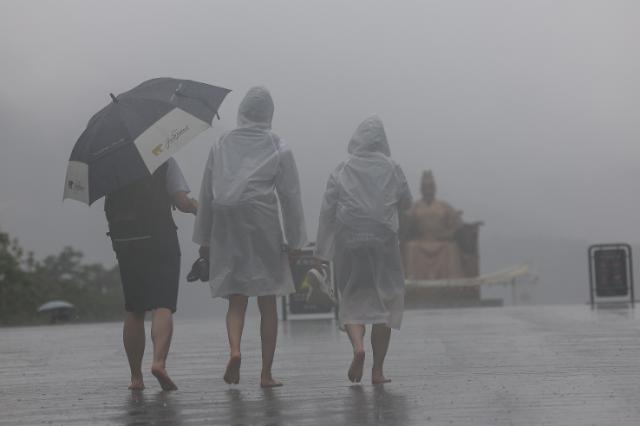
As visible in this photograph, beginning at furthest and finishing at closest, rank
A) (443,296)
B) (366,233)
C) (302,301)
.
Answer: (443,296)
(302,301)
(366,233)

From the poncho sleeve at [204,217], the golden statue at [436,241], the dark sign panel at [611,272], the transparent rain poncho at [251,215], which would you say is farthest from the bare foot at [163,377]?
the golden statue at [436,241]

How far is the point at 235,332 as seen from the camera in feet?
27.1

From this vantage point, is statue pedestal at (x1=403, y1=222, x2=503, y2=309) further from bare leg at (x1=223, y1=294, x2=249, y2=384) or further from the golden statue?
bare leg at (x1=223, y1=294, x2=249, y2=384)

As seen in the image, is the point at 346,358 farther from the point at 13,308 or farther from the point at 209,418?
the point at 13,308

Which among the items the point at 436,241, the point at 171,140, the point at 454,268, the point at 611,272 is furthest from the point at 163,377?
the point at 436,241

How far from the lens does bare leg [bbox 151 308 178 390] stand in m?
7.98

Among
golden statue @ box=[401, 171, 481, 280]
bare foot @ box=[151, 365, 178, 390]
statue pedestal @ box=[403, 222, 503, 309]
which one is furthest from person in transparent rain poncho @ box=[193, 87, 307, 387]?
golden statue @ box=[401, 171, 481, 280]

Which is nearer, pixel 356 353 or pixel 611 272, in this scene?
pixel 356 353

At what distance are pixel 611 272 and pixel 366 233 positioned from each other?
16663mm

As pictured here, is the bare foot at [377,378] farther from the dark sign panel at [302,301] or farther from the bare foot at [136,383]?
the dark sign panel at [302,301]

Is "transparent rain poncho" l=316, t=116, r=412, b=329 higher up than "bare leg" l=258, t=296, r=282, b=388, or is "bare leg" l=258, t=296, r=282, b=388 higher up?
"transparent rain poncho" l=316, t=116, r=412, b=329

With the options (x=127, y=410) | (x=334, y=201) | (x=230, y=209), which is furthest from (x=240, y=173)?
(x=127, y=410)

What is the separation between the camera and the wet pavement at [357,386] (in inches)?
261

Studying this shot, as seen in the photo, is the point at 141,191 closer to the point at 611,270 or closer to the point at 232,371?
the point at 232,371
